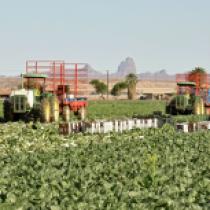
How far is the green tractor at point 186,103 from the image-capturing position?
108ft

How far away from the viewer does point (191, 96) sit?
33781 mm

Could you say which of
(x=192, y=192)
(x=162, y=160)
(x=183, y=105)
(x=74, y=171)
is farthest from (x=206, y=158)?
(x=183, y=105)

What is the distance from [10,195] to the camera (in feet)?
28.1

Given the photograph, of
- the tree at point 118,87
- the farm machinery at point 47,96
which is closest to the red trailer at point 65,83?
the farm machinery at point 47,96

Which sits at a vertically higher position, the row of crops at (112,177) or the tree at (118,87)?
the tree at (118,87)

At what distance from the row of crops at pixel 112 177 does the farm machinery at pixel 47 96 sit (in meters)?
9.59

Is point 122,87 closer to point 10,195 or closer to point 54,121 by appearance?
point 54,121

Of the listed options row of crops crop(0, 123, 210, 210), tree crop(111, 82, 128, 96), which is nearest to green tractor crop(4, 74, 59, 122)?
row of crops crop(0, 123, 210, 210)

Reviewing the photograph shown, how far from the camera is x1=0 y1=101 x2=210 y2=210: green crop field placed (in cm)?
822

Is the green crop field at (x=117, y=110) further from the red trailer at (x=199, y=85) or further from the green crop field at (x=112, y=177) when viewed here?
the green crop field at (x=112, y=177)

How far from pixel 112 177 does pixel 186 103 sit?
23.2 m

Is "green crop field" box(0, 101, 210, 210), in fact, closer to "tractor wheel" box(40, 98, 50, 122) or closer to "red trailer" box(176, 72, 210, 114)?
"tractor wheel" box(40, 98, 50, 122)

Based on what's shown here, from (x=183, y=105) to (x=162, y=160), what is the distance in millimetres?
21084

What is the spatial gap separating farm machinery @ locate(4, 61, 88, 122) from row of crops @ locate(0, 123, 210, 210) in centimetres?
959
